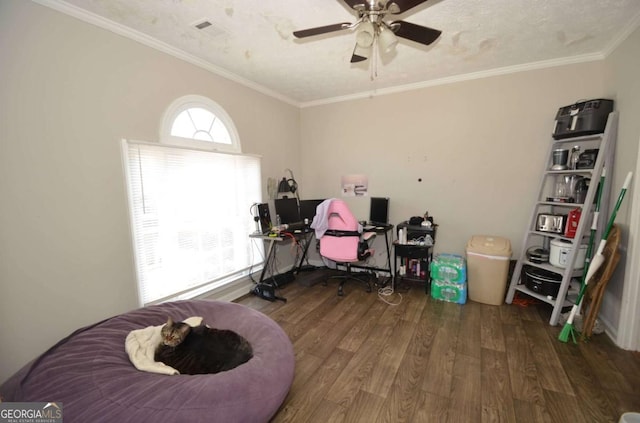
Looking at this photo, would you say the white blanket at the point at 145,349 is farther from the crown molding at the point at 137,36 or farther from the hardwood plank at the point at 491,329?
the hardwood plank at the point at 491,329

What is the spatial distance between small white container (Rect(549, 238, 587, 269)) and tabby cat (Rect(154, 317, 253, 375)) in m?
3.07

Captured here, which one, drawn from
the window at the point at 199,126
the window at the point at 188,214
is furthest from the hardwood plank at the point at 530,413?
the window at the point at 199,126

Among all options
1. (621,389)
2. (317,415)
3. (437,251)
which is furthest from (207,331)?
(437,251)

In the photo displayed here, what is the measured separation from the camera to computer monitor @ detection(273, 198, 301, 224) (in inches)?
147

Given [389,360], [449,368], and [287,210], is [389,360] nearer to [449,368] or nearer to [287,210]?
[449,368]

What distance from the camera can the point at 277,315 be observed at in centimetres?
284

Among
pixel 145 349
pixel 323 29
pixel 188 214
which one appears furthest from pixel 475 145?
pixel 145 349

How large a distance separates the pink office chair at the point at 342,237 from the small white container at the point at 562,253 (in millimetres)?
1885

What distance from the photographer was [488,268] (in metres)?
2.93

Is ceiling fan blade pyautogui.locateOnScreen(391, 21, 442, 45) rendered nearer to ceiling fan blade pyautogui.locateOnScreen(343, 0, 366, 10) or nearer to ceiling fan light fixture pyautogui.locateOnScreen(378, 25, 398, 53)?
ceiling fan light fixture pyautogui.locateOnScreen(378, 25, 398, 53)

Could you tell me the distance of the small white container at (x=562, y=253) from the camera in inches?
99.3

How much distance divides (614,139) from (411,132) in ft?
A: 6.41

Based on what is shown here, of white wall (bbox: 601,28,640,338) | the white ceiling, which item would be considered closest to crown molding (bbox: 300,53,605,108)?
the white ceiling

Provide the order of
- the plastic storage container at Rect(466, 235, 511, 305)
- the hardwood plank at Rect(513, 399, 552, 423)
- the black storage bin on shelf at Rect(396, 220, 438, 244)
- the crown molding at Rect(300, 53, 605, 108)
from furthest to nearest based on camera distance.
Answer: the black storage bin on shelf at Rect(396, 220, 438, 244) < the plastic storage container at Rect(466, 235, 511, 305) < the crown molding at Rect(300, 53, 605, 108) < the hardwood plank at Rect(513, 399, 552, 423)
